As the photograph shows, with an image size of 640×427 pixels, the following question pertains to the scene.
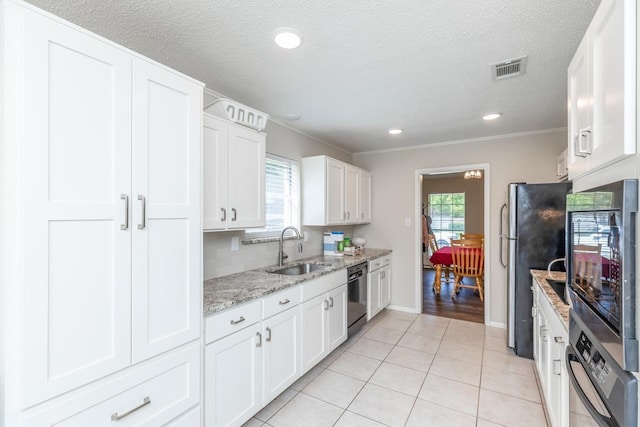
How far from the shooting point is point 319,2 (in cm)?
141

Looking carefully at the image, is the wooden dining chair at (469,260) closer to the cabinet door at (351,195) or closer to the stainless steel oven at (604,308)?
the cabinet door at (351,195)

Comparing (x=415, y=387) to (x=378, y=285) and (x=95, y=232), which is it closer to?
(x=378, y=285)

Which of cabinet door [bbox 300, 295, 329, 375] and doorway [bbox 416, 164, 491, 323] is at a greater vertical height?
doorway [bbox 416, 164, 491, 323]

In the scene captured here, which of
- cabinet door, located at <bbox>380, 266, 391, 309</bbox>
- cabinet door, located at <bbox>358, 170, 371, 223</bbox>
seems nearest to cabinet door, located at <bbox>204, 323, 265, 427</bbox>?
cabinet door, located at <bbox>380, 266, 391, 309</bbox>

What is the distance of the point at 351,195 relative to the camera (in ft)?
13.5

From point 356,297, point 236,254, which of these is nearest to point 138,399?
point 236,254

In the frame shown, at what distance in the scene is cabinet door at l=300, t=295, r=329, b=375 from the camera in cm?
250

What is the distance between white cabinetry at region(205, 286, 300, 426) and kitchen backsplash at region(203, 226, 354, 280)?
24.7 inches

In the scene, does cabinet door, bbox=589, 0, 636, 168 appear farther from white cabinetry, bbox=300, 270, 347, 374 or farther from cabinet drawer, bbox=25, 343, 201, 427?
white cabinetry, bbox=300, 270, 347, 374

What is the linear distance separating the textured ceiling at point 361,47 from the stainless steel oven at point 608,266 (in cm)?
100

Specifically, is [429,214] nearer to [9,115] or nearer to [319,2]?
[319,2]

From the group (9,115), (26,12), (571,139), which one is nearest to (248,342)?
(9,115)

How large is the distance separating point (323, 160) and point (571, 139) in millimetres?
2353

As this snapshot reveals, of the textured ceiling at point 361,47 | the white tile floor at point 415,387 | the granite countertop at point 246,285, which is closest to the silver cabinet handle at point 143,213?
the granite countertop at point 246,285
